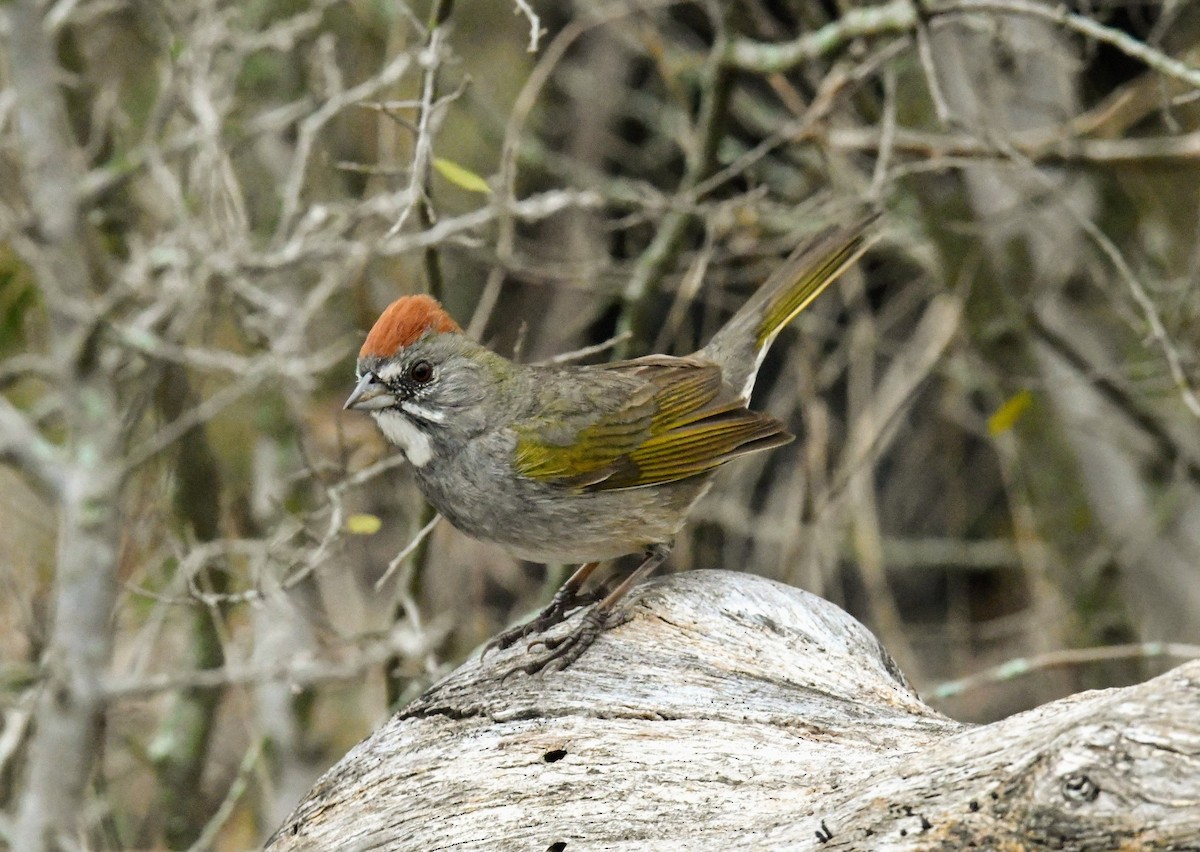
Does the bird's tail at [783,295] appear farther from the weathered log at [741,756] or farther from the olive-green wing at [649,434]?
the weathered log at [741,756]

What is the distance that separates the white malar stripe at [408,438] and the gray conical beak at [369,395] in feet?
0.31

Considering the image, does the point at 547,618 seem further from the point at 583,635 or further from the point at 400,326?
the point at 400,326

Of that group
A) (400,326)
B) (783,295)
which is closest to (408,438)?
(400,326)

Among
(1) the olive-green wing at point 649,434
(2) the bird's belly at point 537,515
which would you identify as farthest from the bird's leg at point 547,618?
(1) the olive-green wing at point 649,434

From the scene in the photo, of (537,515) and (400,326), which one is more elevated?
(400,326)

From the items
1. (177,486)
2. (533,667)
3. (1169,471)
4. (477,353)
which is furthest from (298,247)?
(1169,471)

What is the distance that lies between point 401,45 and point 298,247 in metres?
2.19

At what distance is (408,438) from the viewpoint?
4.77m

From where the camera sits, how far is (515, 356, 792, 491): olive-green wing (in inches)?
189

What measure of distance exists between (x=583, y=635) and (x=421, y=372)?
105 cm

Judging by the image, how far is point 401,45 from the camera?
7371 millimetres

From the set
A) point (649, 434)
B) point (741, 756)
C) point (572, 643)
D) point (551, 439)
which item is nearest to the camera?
point (741, 756)

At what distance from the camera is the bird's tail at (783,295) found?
5.47m

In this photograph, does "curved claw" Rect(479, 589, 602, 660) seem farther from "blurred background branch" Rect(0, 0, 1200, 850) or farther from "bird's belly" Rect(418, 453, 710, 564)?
"blurred background branch" Rect(0, 0, 1200, 850)
